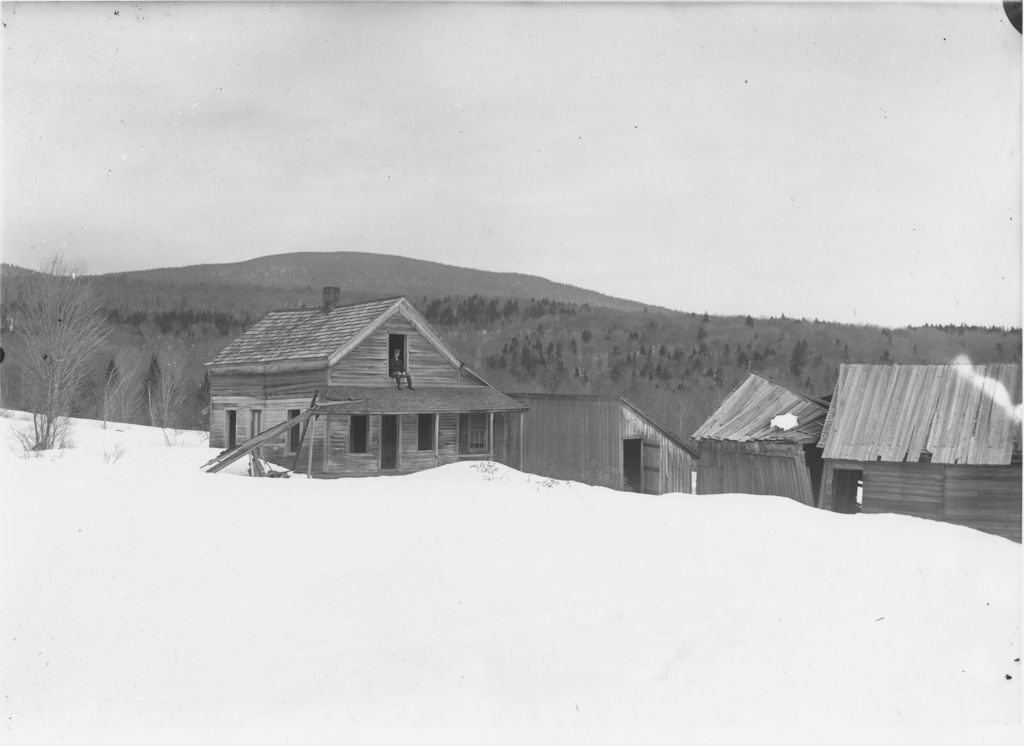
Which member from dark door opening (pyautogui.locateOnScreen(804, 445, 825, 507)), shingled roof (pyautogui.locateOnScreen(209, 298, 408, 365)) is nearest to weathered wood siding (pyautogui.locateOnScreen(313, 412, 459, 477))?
shingled roof (pyautogui.locateOnScreen(209, 298, 408, 365))

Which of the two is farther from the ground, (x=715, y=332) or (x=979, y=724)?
(x=715, y=332)

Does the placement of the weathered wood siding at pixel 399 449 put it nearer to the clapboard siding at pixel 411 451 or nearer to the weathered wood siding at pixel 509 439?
the clapboard siding at pixel 411 451

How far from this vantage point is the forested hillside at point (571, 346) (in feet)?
216

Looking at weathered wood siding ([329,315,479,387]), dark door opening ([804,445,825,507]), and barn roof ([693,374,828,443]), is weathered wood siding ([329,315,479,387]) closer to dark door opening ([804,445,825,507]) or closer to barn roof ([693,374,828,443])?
barn roof ([693,374,828,443])

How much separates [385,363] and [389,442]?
15.1ft

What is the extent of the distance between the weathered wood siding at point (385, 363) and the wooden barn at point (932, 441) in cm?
1223

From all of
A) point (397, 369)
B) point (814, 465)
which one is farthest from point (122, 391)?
point (814, 465)

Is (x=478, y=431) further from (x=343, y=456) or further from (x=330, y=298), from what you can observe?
(x=330, y=298)

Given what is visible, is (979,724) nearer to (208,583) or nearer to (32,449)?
(208,583)

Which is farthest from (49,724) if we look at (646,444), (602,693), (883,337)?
(883,337)

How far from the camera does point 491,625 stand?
9297 mm

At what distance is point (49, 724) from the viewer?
7.46 metres

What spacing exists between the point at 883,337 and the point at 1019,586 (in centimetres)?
8314

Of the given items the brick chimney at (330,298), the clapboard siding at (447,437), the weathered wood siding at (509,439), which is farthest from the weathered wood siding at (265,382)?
the weathered wood siding at (509,439)
